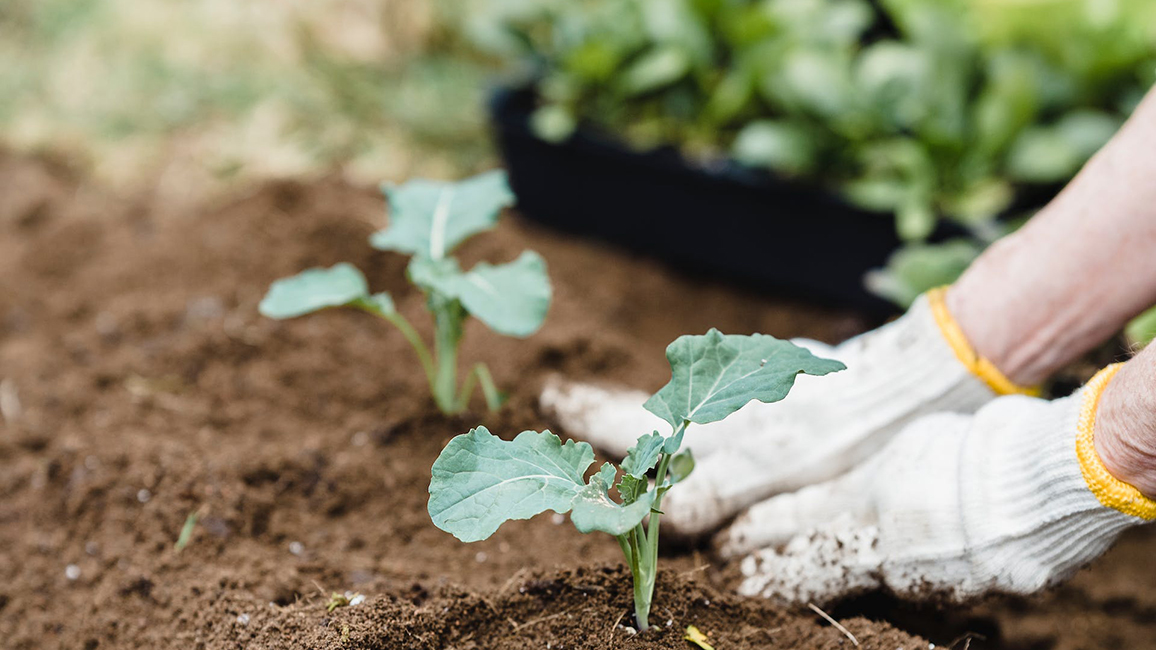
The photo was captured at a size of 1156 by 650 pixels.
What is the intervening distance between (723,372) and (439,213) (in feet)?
2.35

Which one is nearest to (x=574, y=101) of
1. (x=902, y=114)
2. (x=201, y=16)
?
(x=902, y=114)

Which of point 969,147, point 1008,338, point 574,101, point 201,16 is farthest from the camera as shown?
point 201,16

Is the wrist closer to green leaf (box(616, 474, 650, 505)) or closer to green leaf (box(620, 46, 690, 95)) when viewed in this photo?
green leaf (box(616, 474, 650, 505))

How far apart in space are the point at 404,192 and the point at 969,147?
1.52m

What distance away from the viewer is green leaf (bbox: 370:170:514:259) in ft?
4.91

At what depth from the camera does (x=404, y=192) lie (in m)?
1.60

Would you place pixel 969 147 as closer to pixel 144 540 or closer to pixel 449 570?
pixel 449 570

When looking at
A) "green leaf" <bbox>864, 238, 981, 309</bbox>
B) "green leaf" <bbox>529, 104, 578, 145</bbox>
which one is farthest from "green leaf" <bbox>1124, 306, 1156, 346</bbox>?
"green leaf" <bbox>529, 104, 578, 145</bbox>

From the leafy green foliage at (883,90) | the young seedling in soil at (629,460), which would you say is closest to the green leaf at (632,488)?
the young seedling in soil at (629,460)

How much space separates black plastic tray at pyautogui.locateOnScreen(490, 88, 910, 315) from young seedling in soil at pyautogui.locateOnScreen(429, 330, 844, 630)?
135cm

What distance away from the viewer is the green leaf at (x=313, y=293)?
4.49ft

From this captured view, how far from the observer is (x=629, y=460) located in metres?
1.03

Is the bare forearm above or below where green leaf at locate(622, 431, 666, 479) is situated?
above

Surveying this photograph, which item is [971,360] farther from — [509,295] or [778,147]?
[778,147]
